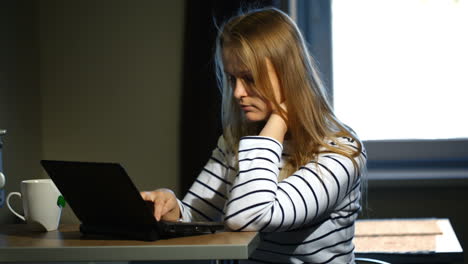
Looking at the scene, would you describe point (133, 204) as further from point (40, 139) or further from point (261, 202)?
point (40, 139)

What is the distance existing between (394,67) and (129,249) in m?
2.29

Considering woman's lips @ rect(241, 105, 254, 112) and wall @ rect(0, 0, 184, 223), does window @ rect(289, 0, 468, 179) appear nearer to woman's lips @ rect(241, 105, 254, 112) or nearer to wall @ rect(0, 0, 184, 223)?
wall @ rect(0, 0, 184, 223)

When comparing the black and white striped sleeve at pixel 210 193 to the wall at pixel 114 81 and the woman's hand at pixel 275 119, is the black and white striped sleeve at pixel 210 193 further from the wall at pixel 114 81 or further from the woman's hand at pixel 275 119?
the wall at pixel 114 81

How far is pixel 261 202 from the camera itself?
1308 millimetres

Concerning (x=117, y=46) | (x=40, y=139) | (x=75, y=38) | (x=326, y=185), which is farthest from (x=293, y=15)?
(x=326, y=185)

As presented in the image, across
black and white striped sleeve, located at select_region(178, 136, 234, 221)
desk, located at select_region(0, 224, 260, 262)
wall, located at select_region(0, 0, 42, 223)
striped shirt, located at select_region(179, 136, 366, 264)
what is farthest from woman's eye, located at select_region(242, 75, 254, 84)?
wall, located at select_region(0, 0, 42, 223)

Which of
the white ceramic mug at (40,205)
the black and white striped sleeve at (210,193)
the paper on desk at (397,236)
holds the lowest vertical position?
the paper on desk at (397,236)

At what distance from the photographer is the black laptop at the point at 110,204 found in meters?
1.15

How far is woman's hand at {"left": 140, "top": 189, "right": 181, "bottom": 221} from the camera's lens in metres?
1.52

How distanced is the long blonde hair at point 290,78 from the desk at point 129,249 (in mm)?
411

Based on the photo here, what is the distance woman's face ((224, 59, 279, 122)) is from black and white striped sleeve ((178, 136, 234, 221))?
9.4 inches

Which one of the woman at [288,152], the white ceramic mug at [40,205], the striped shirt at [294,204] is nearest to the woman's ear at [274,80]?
the woman at [288,152]

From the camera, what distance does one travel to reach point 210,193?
1733 millimetres

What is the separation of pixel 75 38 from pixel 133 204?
1.94 metres
